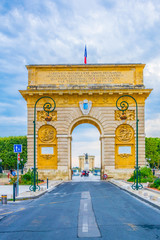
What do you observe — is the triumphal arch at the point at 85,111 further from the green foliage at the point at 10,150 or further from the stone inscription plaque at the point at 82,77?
the green foliage at the point at 10,150

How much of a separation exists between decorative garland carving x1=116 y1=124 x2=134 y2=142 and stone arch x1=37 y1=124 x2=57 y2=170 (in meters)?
8.08

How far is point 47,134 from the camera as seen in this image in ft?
131

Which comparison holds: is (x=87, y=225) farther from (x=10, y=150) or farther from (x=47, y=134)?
(x=10, y=150)

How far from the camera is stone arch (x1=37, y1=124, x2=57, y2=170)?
39562mm

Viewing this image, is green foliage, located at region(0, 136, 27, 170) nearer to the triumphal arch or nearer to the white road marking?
the triumphal arch

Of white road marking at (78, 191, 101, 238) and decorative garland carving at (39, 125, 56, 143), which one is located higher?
decorative garland carving at (39, 125, 56, 143)

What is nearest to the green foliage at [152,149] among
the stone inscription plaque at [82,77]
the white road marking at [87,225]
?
the stone inscription plaque at [82,77]

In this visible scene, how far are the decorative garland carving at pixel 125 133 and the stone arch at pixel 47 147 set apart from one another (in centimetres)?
808

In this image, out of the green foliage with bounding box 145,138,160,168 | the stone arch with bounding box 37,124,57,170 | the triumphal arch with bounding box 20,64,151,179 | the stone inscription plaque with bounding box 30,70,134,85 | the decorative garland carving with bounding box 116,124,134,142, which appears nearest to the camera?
the triumphal arch with bounding box 20,64,151,179

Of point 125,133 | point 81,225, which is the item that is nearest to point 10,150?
point 125,133

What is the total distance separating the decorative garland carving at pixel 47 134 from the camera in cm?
3991

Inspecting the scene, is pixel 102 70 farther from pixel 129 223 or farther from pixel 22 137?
pixel 22 137

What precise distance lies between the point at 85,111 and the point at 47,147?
6579mm

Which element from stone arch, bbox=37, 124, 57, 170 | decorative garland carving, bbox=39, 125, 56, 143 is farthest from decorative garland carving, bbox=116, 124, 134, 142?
decorative garland carving, bbox=39, 125, 56, 143
